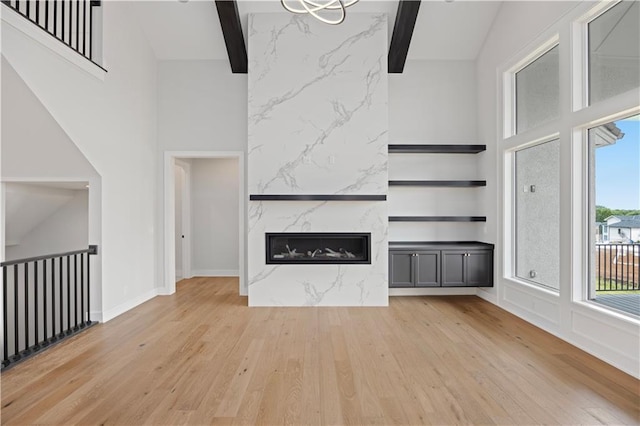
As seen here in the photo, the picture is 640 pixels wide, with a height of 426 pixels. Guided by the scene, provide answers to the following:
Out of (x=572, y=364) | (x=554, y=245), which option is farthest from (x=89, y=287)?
(x=554, y=245)

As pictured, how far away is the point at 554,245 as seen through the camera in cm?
401

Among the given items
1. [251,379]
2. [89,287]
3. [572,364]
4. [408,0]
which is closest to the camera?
[251,379]

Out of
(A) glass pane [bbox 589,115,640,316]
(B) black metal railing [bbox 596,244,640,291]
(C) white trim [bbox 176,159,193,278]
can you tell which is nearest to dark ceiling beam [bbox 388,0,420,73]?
(A) glass pane [bbox 589,115,640,316]

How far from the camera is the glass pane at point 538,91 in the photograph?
4.03m

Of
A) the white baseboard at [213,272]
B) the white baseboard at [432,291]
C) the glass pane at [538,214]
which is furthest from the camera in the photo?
the white baseboard at [213,272]

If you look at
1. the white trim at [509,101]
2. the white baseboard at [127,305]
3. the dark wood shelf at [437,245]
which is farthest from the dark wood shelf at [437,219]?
the white baseboard at [127,305]

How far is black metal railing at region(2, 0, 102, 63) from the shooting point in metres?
3.35

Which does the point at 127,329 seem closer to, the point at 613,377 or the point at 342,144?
the point at 342,144

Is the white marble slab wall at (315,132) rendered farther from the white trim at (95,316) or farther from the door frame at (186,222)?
the door frame at (186,222)

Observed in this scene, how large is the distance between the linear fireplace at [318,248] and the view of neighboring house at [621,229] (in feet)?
8.64

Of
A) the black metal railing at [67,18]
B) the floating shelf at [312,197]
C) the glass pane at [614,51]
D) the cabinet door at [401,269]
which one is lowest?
the cabinet door at [401,269]

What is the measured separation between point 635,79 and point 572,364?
2.41m

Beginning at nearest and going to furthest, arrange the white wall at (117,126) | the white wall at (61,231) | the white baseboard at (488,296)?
the white wall at (117,126), the white baseboard at (488,296), the white wall at (61,231)

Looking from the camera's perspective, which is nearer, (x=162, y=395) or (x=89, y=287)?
(x=162, y=395)
